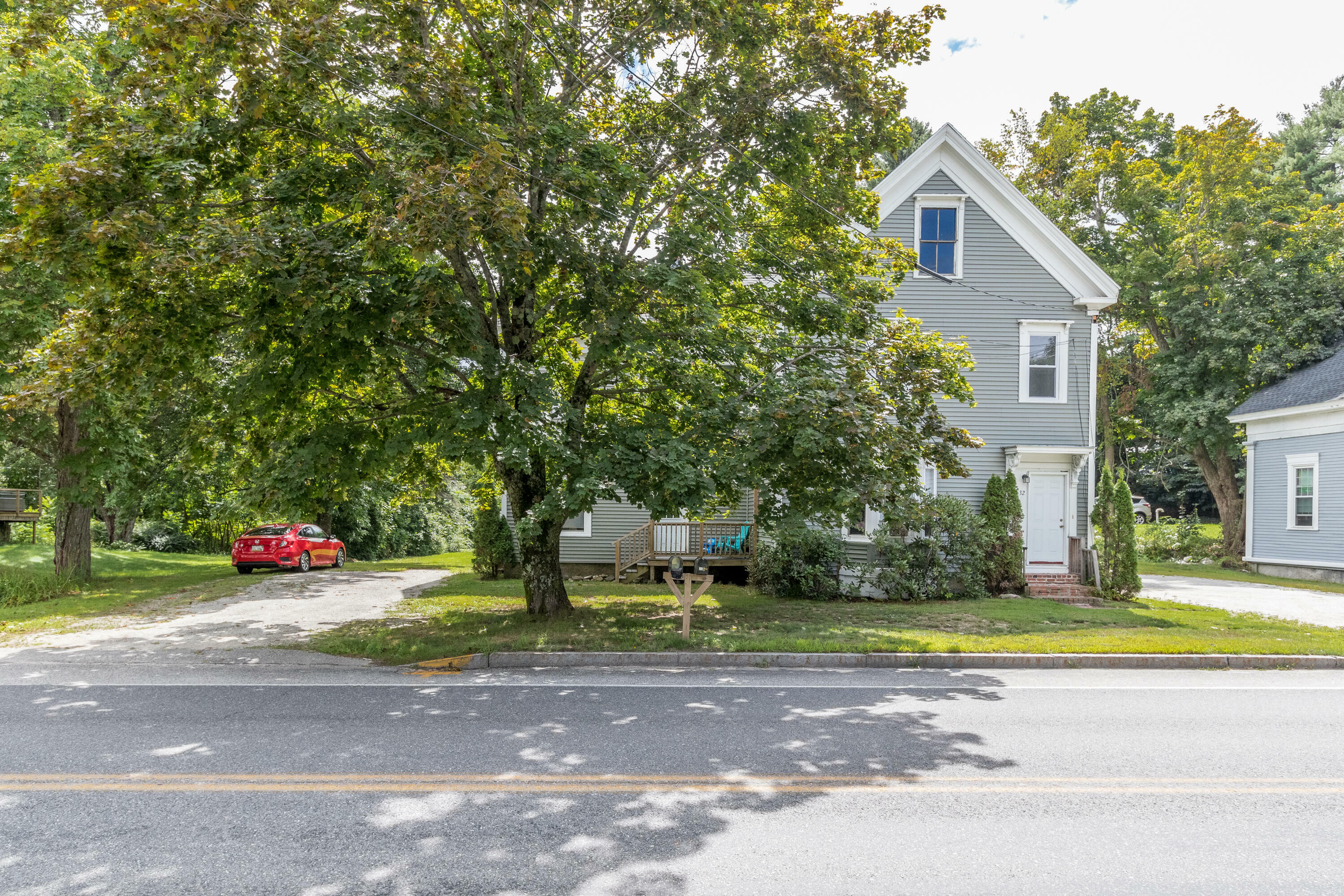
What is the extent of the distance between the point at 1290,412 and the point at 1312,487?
7.14 feet

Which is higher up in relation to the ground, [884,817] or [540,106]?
[540,106]

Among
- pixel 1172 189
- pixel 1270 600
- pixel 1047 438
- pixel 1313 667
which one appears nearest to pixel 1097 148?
pixel 1172 189

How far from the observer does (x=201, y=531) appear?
30.1 m

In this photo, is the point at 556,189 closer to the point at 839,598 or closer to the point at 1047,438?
the point at 839,598

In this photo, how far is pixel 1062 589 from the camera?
1772cm

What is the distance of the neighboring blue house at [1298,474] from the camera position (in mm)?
21922

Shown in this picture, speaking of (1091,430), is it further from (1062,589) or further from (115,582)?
(115,582)

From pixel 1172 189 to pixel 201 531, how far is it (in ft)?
121

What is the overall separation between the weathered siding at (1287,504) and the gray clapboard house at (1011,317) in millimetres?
8207

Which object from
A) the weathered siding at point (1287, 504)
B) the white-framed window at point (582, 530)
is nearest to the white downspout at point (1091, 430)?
the weathered siding at point (1287, 504)

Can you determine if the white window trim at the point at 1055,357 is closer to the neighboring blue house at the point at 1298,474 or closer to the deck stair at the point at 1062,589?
the deck stair at the point at 1062,589

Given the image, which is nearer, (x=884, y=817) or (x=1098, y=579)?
(x=884, y=817)

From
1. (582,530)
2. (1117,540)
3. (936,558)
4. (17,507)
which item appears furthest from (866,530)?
(17,507)

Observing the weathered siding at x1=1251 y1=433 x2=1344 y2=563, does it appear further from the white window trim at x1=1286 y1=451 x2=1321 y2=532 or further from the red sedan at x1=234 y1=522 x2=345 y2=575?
the red sedan at x1=234 y1=522 x2=345 y2=575
